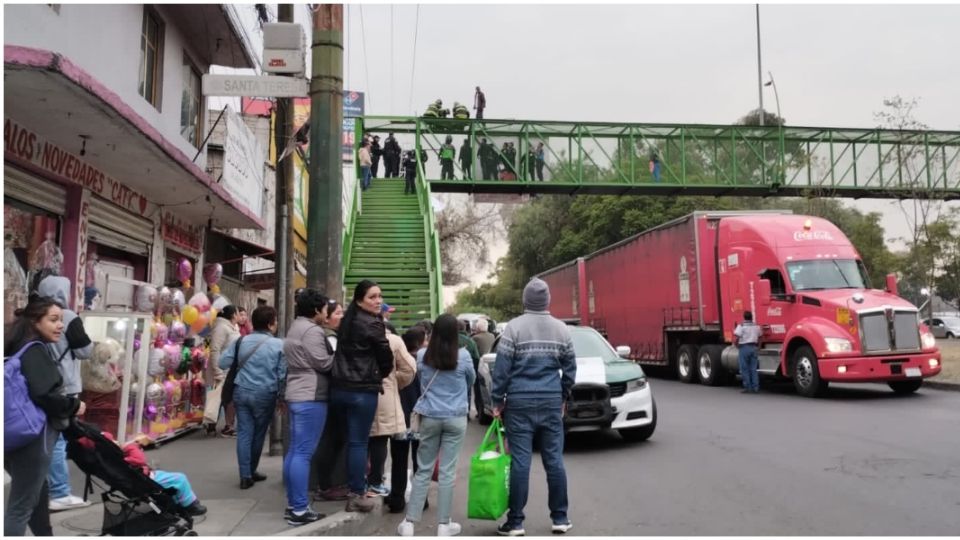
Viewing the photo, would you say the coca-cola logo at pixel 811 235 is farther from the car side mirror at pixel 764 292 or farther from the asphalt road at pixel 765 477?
the asphalt road at pixel 765 477

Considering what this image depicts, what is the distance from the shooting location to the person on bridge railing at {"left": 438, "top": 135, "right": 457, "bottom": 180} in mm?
22750

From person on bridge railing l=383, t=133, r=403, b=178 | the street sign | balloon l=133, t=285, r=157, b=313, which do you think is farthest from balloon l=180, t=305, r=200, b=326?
person on bridge railing l=383, t=133, r=403, b=178

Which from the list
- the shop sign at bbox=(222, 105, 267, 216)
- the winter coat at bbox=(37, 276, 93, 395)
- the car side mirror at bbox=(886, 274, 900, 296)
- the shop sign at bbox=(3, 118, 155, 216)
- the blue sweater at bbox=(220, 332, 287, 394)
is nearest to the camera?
the winter coat at bbox=(37, 276, 93, 395)

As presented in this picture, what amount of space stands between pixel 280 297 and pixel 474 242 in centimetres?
3608

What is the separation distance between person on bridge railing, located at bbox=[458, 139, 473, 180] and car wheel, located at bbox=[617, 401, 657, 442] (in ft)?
49.5

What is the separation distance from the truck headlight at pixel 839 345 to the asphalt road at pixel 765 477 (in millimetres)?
1209

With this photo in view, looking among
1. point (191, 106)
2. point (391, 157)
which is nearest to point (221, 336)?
point (191, 106)

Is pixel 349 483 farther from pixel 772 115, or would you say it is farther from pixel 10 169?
pixel 772 115

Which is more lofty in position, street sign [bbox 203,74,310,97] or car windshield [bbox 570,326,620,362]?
street sign [bbox 203,74,310,97]

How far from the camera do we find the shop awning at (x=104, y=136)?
5.53m

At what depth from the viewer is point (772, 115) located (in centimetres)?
4534

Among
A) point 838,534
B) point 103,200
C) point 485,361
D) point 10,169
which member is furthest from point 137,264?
point 838,534

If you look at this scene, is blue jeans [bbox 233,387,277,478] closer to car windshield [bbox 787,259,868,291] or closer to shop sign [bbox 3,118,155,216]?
shop sign [bbox 3,118,155,216]

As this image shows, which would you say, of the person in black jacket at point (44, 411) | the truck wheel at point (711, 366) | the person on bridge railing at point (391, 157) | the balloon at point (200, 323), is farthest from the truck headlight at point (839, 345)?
the person on bridge railing at point (391, 157)
